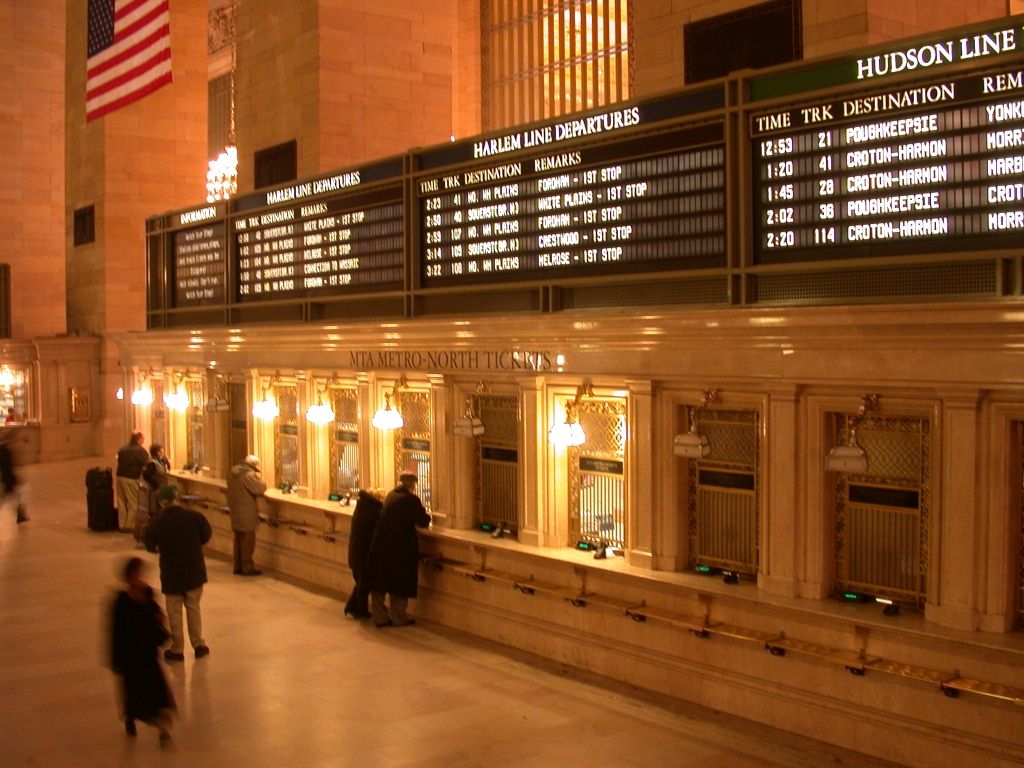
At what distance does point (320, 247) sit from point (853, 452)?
24.7 feet

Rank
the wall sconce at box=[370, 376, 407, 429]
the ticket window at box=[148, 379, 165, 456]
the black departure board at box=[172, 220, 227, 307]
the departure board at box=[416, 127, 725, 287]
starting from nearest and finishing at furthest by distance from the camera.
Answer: the departure board at box=[416, 127, 725, 287], the wall sconce at box=[370, 376, 407, 429], the black departure board at box=[172, 220, 227, 307], the ticket window at box=[148, 379, 165, 456]

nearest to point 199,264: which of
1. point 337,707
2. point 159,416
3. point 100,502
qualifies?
point 159,416

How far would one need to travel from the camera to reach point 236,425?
49.3ft

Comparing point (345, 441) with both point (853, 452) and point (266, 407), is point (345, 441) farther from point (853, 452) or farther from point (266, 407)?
point (853, 452)

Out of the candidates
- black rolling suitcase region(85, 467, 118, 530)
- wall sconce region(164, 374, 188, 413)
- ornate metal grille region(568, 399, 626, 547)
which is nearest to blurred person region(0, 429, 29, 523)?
black rolling suitcase region(85, 467, 118, 530)

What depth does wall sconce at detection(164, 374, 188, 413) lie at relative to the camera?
16094mm

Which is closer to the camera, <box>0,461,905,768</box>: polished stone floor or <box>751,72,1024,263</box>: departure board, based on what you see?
<box>751,72,1024,263</box>: departure board

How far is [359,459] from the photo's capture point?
12.2m

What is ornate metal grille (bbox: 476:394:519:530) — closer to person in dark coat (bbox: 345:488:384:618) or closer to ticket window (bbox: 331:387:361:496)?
person in dark coat (bbox: 345:488:384:618)

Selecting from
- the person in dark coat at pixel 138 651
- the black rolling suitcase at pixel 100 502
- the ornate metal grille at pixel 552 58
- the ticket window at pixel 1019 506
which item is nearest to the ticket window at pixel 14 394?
the black rolling suitcase at pixel 100 502

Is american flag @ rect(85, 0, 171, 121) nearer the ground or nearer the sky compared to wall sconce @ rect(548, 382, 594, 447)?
nearer the sky

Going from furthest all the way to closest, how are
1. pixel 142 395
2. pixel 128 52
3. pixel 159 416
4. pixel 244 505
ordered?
pixel 159 416 < pixel 142 395 < pixel 128 52 < pixel 244 505

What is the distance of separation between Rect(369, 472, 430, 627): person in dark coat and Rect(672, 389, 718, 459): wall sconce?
3.13 m

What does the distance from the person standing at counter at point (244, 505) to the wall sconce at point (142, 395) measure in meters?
4.54
